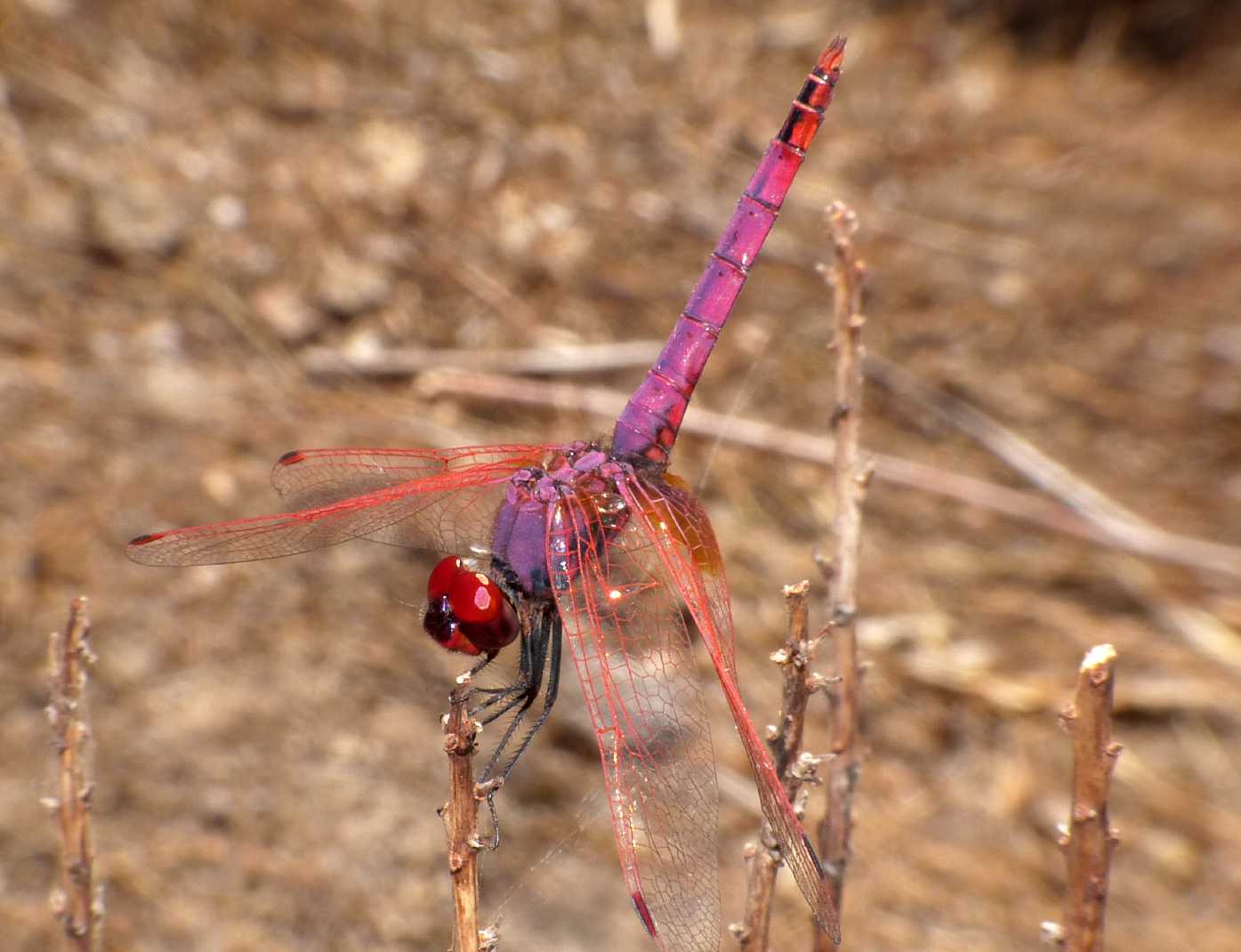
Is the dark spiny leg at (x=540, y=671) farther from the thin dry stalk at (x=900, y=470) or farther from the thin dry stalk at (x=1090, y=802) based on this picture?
the thin dry stalk at (x=900, y=470)

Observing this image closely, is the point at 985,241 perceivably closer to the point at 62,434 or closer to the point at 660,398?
the point at 660,398

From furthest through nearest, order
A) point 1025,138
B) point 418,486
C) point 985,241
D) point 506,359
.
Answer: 1. point 1025,138
2. point 985,241
3. point 506,359
4. point 418,486

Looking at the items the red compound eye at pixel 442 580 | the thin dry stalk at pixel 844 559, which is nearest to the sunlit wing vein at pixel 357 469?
the red compound eye at pixel 442 580

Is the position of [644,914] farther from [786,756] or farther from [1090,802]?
[1090,802]

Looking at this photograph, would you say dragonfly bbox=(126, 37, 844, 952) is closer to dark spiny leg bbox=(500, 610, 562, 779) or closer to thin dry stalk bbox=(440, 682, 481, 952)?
dark spiny leg bbox=(500, 610, 562, 779)

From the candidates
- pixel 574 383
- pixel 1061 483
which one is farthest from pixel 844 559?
pixel 1061 483

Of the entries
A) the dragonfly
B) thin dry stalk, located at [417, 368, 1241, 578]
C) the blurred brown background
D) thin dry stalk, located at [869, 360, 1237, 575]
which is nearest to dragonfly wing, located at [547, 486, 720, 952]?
the dragonfly

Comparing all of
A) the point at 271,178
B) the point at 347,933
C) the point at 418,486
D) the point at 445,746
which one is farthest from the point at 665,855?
the point at 271,178
